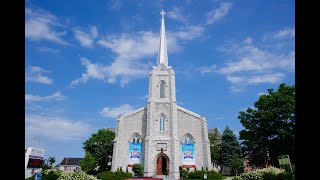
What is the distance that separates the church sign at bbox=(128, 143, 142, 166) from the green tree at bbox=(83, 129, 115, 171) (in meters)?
11.5

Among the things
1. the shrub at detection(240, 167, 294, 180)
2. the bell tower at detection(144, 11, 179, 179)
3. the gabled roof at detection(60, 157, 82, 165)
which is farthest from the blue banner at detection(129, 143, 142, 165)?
the gabled roof at detection(60, 157, 82, 165)

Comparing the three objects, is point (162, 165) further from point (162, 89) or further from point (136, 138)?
point (162, 89)

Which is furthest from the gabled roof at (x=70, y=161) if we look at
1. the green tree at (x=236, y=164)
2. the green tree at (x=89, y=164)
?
the green tree at (x=236, y=164)

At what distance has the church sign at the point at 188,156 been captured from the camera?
41.6m

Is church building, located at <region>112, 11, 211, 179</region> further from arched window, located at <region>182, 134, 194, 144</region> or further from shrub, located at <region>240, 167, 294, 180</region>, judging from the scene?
shrub, located at <region>240, 167, 294, 180</region>

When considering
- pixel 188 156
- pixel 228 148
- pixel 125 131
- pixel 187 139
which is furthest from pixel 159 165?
pixel 228 148

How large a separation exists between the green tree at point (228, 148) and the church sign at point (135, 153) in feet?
57.9

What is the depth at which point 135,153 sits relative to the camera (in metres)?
41.8

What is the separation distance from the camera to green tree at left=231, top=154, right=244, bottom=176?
48.7 metres
